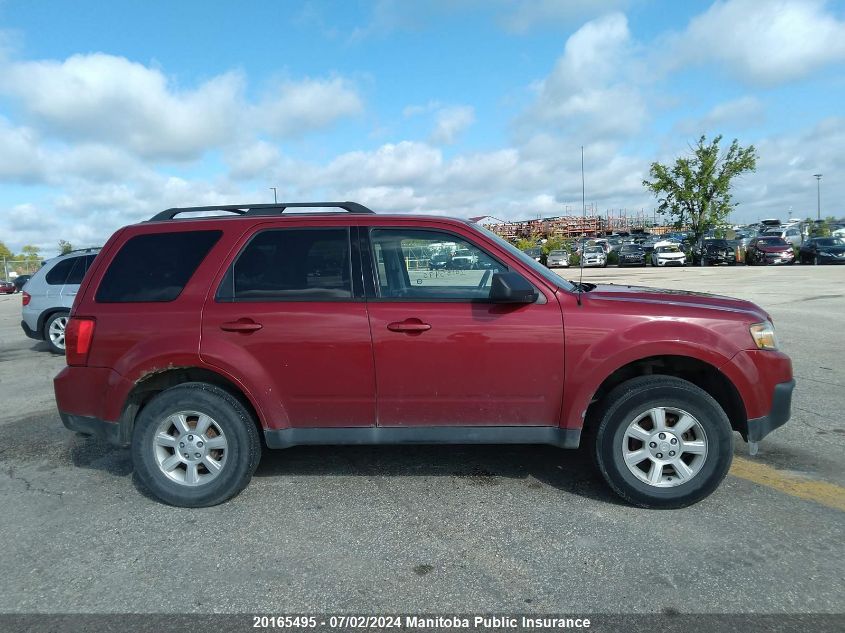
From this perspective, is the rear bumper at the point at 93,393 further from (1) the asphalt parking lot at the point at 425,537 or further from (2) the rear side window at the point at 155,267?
(1) the asphalt parking lot at the point at 425,537

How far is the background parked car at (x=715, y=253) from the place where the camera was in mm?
37688

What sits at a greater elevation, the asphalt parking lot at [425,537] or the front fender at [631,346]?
the front fender at [631,346]

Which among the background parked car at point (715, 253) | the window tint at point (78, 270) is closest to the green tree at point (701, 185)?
the background parked car at point (715, 253)

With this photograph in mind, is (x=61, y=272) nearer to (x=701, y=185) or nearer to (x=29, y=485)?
(x=29, y=485)

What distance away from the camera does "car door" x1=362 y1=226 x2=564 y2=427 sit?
3754 millimetres

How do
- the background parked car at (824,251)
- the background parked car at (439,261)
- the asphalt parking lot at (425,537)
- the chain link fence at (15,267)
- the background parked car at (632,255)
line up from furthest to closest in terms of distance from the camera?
the background parked car at (632,255)
the chain link fence at (15,267)
the background parked car at (824,251)
the background parked car at (439,261)
the asphalt parking lot at (425,537)

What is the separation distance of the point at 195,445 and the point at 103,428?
0.64 meters

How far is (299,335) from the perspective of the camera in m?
3.83

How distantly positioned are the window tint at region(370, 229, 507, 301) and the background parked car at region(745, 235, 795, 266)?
35.9 metres

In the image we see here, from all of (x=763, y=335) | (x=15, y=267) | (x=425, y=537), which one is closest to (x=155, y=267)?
(x=425, y=537)

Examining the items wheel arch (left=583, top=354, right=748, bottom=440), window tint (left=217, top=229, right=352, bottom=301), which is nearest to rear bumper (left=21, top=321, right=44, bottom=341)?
window tint (left=217, top=229, right=352, bottom=301)

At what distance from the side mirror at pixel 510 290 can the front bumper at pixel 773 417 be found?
5.03 ft

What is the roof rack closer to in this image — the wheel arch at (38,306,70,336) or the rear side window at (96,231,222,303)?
the rear side window at (96,231,222,303)

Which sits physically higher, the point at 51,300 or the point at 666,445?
the point at 51,300
